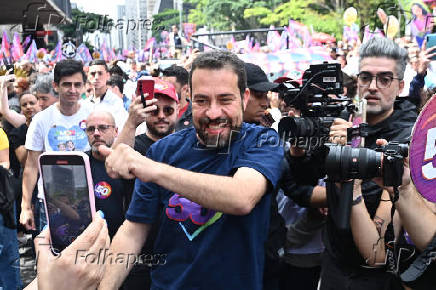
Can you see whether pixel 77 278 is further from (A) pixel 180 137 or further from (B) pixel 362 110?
(B) pixel 362 110

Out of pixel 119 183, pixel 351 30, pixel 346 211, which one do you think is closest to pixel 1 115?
pixel 119 183

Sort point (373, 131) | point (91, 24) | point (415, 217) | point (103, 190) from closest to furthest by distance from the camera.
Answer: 1. point (415, 217)
2. point (373, 131)
3. point (103, 190)
4. point (91, 24)

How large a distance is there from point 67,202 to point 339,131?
3.97ft

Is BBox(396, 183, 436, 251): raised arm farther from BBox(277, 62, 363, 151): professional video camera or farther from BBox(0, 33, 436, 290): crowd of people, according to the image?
BBox(277, 62, 363, 151): professional video camera

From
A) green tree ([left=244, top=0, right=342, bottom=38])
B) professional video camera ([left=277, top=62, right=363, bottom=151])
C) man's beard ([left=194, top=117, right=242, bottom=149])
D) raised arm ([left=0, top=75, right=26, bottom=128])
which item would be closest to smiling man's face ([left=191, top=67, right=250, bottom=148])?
man's beard ([left=194, top=117, right=242, bottom=149])

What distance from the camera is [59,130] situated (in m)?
4.45

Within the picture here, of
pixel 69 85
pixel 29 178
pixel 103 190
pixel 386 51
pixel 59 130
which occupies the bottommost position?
pixel 29 178

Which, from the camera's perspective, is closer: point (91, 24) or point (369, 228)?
point (369, 228)

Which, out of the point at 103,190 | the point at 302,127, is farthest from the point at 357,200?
the point at 103,190

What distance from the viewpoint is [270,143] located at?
211cm

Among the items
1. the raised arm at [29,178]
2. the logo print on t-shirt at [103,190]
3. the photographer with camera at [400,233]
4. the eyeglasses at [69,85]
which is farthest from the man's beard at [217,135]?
the eyeglasses at [69,85]

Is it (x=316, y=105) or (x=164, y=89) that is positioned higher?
(x=316, y=105)

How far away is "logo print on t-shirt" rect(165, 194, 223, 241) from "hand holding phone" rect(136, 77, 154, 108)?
3.06 feet

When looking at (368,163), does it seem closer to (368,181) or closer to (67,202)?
(368,181)
